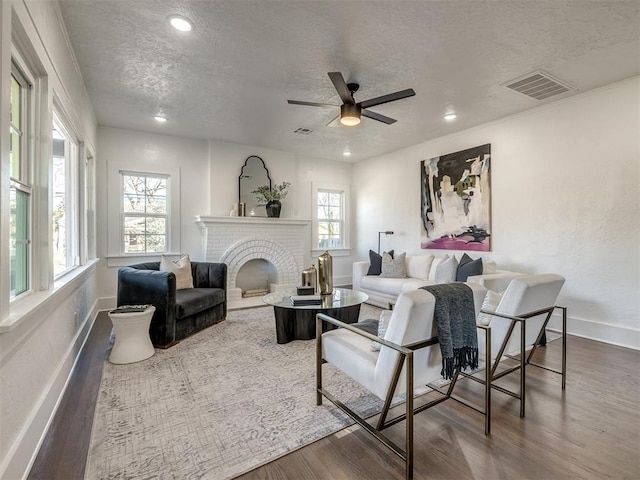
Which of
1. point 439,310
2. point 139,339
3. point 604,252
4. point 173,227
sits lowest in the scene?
point 139,339

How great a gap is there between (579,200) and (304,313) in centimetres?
338

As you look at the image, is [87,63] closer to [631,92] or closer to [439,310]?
[439,310]

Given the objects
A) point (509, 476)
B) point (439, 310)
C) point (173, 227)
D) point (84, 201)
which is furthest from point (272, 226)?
point (509, 476)

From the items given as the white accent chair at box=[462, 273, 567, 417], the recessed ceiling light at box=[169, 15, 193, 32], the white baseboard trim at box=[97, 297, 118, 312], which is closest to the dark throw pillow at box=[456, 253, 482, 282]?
the white accent chair at box=[462, 273, 567, 417]

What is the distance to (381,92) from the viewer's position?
362 cm

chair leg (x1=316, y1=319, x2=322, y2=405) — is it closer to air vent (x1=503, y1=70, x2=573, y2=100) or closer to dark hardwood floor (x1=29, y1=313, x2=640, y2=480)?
dark hardwood floor (x1=29, y1=313, x2=640, y2=480)

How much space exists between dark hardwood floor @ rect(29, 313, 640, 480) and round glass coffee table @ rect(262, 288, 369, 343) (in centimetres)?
137

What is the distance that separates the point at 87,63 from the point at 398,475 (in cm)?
406

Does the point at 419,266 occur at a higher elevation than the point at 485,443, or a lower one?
higher

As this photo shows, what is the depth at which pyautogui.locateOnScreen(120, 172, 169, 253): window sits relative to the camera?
5039 millimetres

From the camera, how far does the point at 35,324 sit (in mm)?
1774

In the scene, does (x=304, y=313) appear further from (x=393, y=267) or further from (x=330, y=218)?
(x=330, y=218)

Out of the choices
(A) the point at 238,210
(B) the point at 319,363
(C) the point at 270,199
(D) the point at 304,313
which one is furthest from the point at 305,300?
(C) the point at 270,199

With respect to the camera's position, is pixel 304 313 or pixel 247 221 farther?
pixel 247 221
